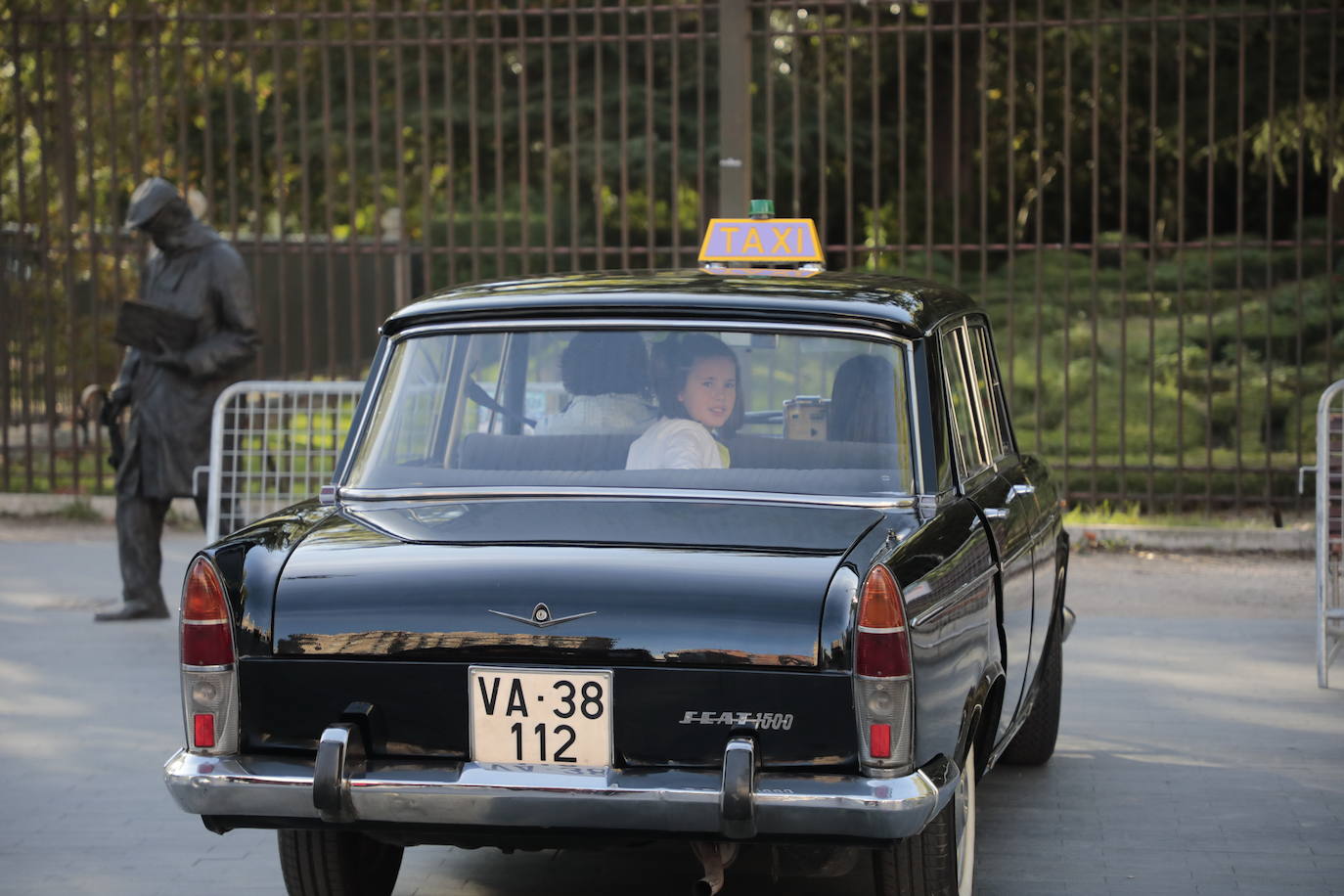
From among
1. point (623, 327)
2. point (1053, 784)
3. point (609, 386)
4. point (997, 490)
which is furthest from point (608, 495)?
point (1053, 784)

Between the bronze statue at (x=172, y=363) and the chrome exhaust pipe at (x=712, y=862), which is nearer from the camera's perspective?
the chrome exhaust pipe at (x=712, y=862)

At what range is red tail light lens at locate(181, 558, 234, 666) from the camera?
3.82m

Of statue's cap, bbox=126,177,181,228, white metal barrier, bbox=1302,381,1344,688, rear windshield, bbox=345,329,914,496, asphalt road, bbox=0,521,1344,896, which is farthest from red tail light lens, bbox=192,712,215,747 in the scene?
statue's cap, bbox=126,177,181,228

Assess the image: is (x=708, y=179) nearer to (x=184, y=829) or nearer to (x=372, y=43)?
(x=372, y=43)

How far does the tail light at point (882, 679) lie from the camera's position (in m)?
3.58

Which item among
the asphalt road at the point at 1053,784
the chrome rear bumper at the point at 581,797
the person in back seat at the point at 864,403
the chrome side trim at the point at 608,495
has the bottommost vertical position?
the asphalt road at the point at 1053,784

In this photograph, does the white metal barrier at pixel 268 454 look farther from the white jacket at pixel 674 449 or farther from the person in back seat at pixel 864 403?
the person in back seat at pixel 864 403

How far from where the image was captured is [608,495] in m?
4.27

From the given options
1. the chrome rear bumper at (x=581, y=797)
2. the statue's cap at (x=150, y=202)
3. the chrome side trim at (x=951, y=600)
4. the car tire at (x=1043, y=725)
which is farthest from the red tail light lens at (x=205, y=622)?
the statue's cap at (x=150, y=202)

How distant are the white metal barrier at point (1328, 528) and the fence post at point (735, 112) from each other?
3.92 m

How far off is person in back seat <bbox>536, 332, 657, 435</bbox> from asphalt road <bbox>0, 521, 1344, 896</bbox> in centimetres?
128

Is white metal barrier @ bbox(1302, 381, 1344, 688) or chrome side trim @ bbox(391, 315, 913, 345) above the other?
chrome side trim @ bbox(391, 315, 913, 345)

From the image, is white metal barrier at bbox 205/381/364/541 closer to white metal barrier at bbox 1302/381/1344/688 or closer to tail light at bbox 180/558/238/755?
tail light at bbox 180/558/238/755

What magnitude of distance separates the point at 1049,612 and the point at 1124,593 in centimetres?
422
